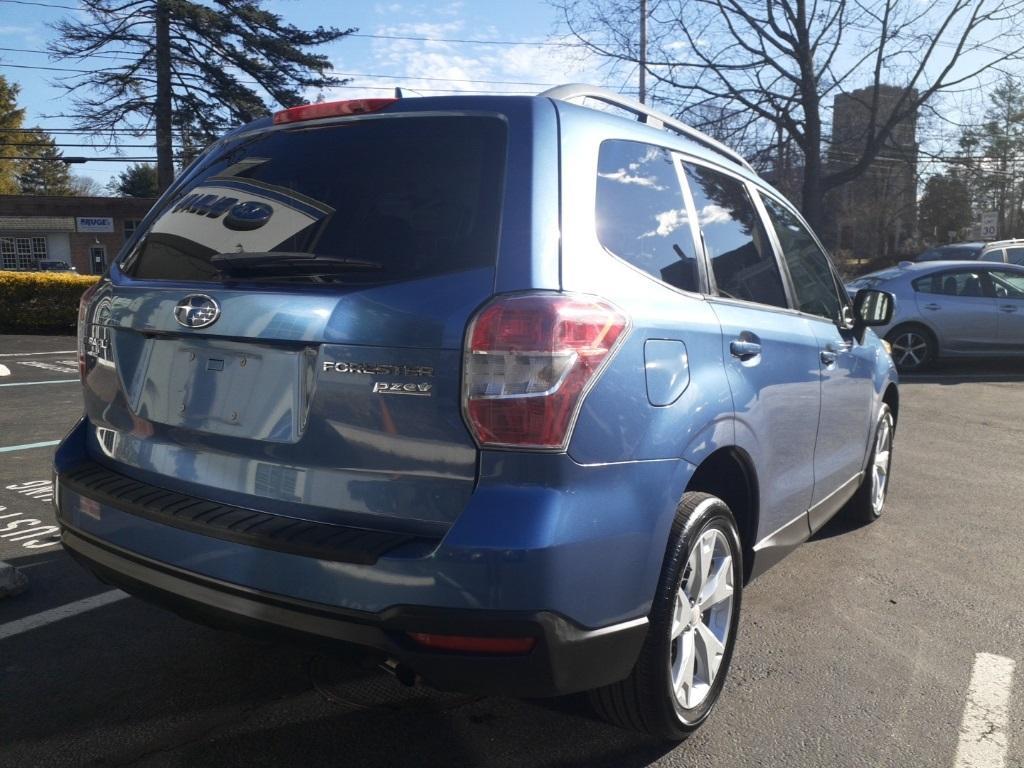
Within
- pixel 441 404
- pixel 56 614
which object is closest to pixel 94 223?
pixel 56 614

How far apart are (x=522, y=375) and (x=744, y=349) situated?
1072 mm

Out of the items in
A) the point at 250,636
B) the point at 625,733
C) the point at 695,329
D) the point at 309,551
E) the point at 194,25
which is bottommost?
the point at 625,733

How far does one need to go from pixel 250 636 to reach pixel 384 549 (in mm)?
487

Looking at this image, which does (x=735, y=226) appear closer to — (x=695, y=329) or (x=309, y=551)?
(x=695, y=329)

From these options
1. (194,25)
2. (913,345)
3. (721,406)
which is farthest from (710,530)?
(194,25)

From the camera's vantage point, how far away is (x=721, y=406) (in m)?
2.67

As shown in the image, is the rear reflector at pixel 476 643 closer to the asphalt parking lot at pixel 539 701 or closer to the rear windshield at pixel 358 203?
the asphalt parking lot at pixel 539 701

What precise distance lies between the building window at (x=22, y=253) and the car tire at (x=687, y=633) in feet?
195

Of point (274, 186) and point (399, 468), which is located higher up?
point (274, 186)

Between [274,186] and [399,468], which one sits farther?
[274,186]

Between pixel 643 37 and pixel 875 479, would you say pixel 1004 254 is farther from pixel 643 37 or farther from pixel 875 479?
pixel 875 479

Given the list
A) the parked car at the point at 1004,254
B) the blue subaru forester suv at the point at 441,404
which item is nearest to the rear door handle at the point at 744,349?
the blue subaru forester suv at the point at 441,404

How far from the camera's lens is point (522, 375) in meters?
2.12

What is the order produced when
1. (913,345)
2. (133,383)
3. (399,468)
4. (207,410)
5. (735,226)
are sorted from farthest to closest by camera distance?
(913,345), (735,226), (133,383), (207,410), (399,468)
